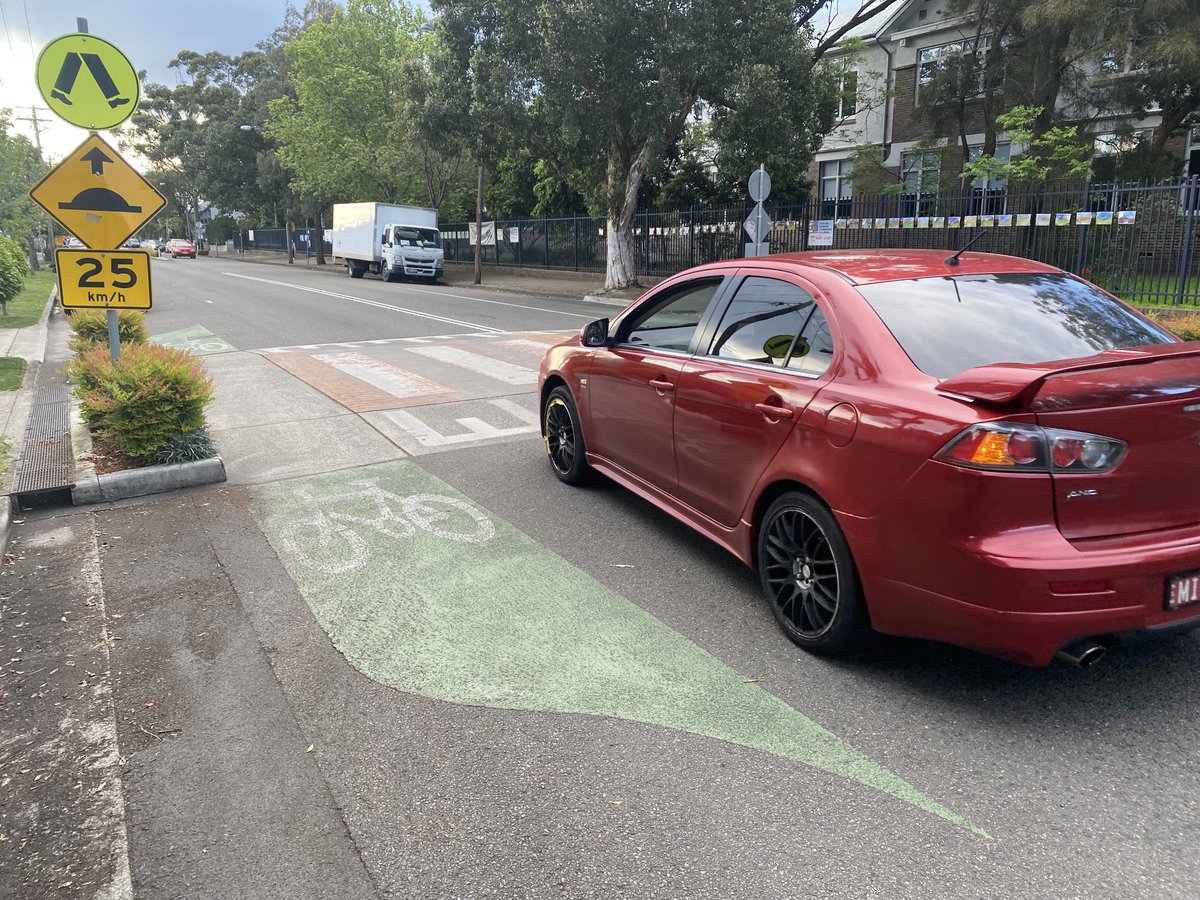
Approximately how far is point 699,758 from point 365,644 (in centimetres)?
174

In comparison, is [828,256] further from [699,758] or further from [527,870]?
[527,870]

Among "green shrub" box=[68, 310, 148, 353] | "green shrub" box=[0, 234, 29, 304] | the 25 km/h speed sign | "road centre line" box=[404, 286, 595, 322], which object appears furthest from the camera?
"road centre line" box=[404, 286, 595, 322]

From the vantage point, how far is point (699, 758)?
10.3 ft

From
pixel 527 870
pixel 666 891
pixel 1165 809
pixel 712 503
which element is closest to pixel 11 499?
pixel 712 503

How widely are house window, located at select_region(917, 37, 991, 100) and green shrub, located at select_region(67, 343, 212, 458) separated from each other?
22.8m

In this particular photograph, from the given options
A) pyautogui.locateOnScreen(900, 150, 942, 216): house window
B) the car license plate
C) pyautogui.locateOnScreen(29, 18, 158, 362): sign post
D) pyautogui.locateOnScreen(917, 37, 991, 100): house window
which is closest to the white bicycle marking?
pyautogui.locateOnScreen(29, 18, 158, 362): sign post

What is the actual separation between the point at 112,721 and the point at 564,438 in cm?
360

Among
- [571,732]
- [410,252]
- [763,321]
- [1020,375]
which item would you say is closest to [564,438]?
[763,321]

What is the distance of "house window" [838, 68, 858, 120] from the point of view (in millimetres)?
26486

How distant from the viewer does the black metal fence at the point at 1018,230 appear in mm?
15836

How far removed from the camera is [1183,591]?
10.2 ft

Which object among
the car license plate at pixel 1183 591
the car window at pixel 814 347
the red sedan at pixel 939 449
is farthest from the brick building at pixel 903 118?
the car license plate at pixel 1183 591

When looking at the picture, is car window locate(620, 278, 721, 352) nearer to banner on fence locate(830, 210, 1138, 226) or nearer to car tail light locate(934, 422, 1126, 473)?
car tail light locate(934, 422, 1126, 473)

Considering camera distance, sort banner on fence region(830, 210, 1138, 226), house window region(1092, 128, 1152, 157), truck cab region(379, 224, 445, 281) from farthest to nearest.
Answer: truck cab region(379, 224, 445, 281)
house window region(1092, 128, 1152, 157)
banner on fence region(830, 210, 1138, 226)
